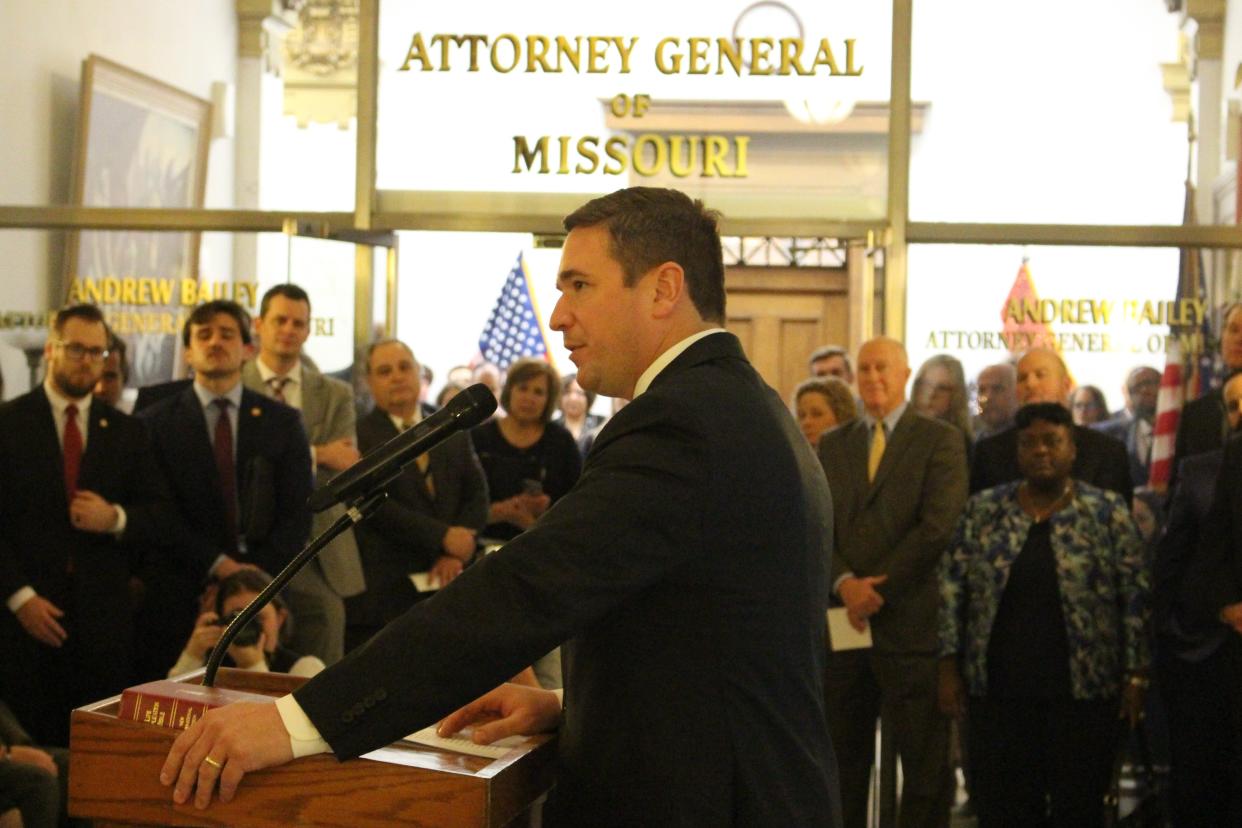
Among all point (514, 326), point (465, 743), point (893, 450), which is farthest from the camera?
point (514, 326)

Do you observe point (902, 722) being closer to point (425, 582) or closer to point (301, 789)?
point (425, 582)

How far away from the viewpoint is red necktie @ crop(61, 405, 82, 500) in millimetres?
4988

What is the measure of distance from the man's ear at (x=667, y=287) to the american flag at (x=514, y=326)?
4.88 metres

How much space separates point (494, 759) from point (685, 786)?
0.22m

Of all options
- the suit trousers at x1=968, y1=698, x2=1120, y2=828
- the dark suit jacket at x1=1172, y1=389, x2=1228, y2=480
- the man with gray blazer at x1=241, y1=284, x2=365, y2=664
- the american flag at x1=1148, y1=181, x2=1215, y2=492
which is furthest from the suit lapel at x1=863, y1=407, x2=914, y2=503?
the man with gray blazer at x1=241, y1=284, x2=365, y2=664

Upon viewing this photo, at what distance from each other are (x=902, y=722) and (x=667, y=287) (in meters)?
3.57

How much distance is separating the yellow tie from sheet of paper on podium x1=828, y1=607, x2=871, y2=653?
46 cm

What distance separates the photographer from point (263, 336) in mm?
5594

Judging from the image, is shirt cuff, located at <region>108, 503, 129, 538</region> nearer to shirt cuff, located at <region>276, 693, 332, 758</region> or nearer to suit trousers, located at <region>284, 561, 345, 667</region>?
suit trousers, located at <region>284, 561, 345, 667</region>

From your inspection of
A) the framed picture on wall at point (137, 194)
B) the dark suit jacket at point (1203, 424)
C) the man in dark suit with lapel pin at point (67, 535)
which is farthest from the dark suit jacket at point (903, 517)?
the framed picture on wall at point (137, 194)

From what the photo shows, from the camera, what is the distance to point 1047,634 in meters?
4.83

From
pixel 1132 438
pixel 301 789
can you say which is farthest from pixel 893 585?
pixel 301 789

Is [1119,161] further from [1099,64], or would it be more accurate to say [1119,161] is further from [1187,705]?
[1187,705]

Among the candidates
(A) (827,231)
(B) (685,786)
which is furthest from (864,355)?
(B) (685,786)
